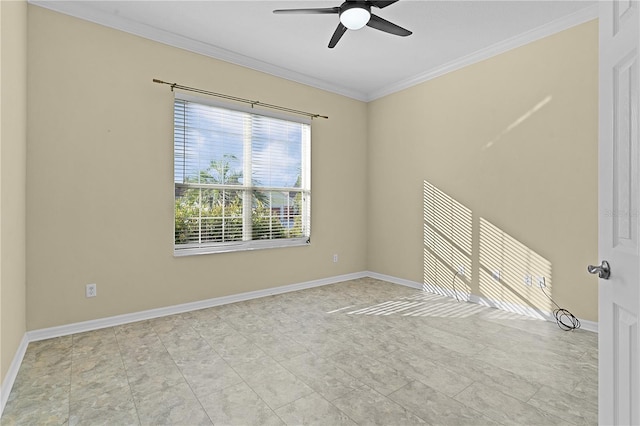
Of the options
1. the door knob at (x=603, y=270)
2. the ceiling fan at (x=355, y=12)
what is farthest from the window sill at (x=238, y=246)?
the door knob at (x=603, y=270)

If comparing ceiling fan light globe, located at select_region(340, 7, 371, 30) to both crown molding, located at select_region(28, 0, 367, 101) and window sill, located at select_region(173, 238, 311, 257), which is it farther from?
window sill, located at select_region(173, 238, 311, 257)

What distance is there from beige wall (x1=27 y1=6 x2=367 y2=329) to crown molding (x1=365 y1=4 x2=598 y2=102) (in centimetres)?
211

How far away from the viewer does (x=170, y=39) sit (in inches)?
139

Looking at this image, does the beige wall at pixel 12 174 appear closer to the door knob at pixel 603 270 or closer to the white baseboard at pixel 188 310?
the white baseboard at pixel 188 310

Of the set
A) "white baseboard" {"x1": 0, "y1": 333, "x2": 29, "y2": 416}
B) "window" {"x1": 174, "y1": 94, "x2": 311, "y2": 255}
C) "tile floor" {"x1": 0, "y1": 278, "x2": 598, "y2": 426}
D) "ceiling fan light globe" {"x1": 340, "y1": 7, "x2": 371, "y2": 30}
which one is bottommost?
"tile floor" {"x1": 0, "y1": 278, "x2": 598, "y2": 426}

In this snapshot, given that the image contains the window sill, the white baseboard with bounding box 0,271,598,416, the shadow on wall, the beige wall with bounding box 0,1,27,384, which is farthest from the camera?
the window sill

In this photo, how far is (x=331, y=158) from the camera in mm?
5004

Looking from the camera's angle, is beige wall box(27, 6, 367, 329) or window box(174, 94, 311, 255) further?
window box(174, 94, 311, 255)

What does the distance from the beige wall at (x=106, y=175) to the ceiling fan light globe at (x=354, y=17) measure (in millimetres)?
1880

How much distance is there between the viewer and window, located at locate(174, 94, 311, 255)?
3689 millimetres

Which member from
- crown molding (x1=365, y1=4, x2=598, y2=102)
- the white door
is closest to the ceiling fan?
the white door

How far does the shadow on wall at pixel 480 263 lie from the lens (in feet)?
11.5

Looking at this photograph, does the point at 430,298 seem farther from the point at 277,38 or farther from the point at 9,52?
the point at 9,52

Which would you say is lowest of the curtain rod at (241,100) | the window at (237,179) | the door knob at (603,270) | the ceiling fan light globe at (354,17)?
the door knob at (603,270)
